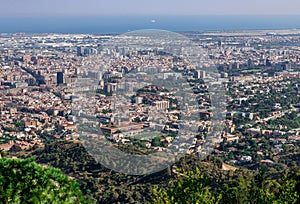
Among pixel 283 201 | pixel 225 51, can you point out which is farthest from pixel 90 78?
pixel 225 51

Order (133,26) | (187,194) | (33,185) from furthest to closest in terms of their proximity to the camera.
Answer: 1. (133,26)
2. (187,194)
3. (33,185)

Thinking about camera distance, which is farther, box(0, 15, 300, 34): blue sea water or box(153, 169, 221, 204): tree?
box(0, 15, 300, 34): blue sea water

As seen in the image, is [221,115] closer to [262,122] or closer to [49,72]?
[262,122]

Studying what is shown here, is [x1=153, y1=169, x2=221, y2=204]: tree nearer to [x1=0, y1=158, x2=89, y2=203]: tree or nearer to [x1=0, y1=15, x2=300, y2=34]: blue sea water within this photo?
[x1=0, y1=158, x2=89, y2=203]: tree

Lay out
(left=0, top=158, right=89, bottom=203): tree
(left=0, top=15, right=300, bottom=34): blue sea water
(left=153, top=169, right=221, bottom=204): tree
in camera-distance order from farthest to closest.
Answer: (left=0, top=15, right=300, bottom=34): blue sea water → (left=153, top=169, right=221, bottom=204): tree → (left=0, top=158, right=89, bottom=203): tree

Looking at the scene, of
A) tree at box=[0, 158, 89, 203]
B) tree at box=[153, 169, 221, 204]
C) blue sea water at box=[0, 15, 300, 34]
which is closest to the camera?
tree at box=[0, 158, 89, 203]

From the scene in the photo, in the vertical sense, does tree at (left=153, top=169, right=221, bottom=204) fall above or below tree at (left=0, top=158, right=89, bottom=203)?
below

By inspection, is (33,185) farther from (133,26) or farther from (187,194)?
(133,26)

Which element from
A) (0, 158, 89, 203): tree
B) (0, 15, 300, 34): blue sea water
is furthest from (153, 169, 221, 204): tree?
(0, 15, 300, 34): blue sea water

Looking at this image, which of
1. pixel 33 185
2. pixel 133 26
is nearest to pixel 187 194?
pixel 33 185
